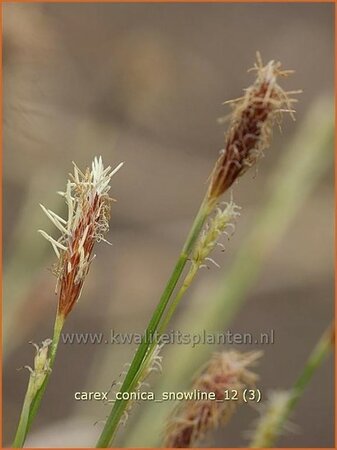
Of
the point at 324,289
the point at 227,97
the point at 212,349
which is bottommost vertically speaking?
the point at 212,349

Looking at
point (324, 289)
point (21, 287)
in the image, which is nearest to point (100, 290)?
point (324, 289)

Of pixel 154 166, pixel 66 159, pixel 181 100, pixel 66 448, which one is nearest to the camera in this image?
pixel 66 448

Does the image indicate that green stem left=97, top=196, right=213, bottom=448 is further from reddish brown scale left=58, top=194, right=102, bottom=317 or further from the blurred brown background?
the blurred brown background

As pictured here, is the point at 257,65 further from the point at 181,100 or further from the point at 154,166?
the point at 154,166

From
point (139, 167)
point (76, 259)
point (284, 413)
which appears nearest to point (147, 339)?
point (76, 259)

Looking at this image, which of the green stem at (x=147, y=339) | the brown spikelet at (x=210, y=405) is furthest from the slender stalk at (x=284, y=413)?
the green stem at (x=147, y=339)

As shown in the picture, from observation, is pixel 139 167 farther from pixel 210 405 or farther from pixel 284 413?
pixel 210 405

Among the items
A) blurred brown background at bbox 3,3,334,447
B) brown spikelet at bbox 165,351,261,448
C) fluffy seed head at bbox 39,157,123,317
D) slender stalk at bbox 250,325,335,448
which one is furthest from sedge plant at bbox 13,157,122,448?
blurred brown background at bbox 3,3,334,447
